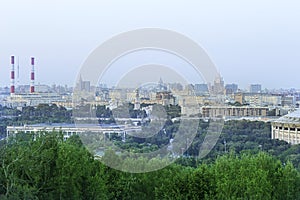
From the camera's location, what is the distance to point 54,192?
13.6 feet

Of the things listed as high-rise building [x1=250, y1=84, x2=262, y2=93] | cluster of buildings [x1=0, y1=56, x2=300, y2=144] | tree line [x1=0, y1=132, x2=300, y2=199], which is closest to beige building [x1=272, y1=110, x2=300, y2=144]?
cluster of buildings [x1=0, y1=56, x2=300, y2=144]

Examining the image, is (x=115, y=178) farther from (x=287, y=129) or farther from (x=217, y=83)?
A: (x=287, y=129)

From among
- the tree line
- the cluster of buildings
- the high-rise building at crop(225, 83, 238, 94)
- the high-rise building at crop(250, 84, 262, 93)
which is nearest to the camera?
the tree line

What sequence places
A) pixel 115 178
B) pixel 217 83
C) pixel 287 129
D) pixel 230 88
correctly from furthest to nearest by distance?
pixel 230 88 < pixel 287 129 < pixel 217 83 < pixel 115 178

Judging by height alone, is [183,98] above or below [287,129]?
above

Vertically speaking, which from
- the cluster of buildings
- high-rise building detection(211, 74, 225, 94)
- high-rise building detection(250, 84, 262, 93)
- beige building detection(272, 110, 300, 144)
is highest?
high-rise building detection(250, 84, 262, 93)

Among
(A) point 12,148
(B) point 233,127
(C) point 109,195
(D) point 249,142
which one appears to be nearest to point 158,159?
(C) point 109,195

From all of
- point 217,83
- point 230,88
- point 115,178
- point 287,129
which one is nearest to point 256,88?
point 230,88

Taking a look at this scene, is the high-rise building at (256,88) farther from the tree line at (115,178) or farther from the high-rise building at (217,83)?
the tree line at (115,178)

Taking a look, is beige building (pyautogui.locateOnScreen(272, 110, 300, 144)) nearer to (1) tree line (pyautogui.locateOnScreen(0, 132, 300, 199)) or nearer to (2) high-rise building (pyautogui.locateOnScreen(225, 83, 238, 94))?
(2) high-rise building (pyautogui.locateOnScreen(225, 83, 238, 94))

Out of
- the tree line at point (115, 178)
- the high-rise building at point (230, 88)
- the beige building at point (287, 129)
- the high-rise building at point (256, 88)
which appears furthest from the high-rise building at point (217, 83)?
the high-rise building at point (256, 88)

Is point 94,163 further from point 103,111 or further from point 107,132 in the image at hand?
point 107,132

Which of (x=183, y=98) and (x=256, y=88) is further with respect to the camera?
(x=256, y=88)

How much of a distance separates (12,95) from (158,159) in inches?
776
